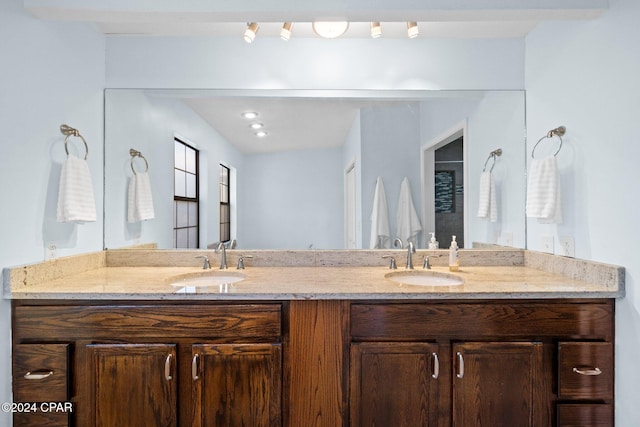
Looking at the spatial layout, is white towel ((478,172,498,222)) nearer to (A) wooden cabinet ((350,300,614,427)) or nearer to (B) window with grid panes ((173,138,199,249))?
(A) wooden cabinet ((350,300,614,427))

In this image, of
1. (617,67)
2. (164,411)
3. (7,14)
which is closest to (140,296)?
(164,411)

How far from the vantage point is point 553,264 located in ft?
5.65

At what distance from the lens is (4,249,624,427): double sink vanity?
4.43ft

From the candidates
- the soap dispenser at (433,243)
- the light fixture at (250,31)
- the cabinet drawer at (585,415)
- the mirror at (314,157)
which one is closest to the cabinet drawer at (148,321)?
the mirror at (314,157)

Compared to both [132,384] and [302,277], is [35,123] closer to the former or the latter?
[132,384]

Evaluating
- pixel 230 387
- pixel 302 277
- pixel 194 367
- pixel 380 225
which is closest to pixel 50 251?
pixel 194 367

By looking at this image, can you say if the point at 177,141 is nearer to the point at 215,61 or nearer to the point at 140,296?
the point at 215,61

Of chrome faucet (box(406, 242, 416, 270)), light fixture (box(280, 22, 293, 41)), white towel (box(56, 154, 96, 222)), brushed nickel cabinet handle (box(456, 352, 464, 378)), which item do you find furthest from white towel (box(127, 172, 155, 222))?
brushed nickel cabinet handle (box(456, 352, 464, 378))

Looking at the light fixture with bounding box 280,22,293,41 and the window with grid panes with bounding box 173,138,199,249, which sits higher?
the light fixture with bounding box 280,22,293,41

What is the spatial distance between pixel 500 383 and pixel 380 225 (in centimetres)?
94

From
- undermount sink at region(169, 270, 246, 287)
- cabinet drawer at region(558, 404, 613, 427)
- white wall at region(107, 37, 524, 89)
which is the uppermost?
white wall at region(107, 37, 524, 89)

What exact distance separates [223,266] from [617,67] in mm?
1947

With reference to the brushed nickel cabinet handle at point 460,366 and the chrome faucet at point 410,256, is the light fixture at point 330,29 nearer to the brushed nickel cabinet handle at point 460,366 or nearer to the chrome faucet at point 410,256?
the chrome faucet at point 410,256

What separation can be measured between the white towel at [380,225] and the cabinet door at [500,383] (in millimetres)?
745
